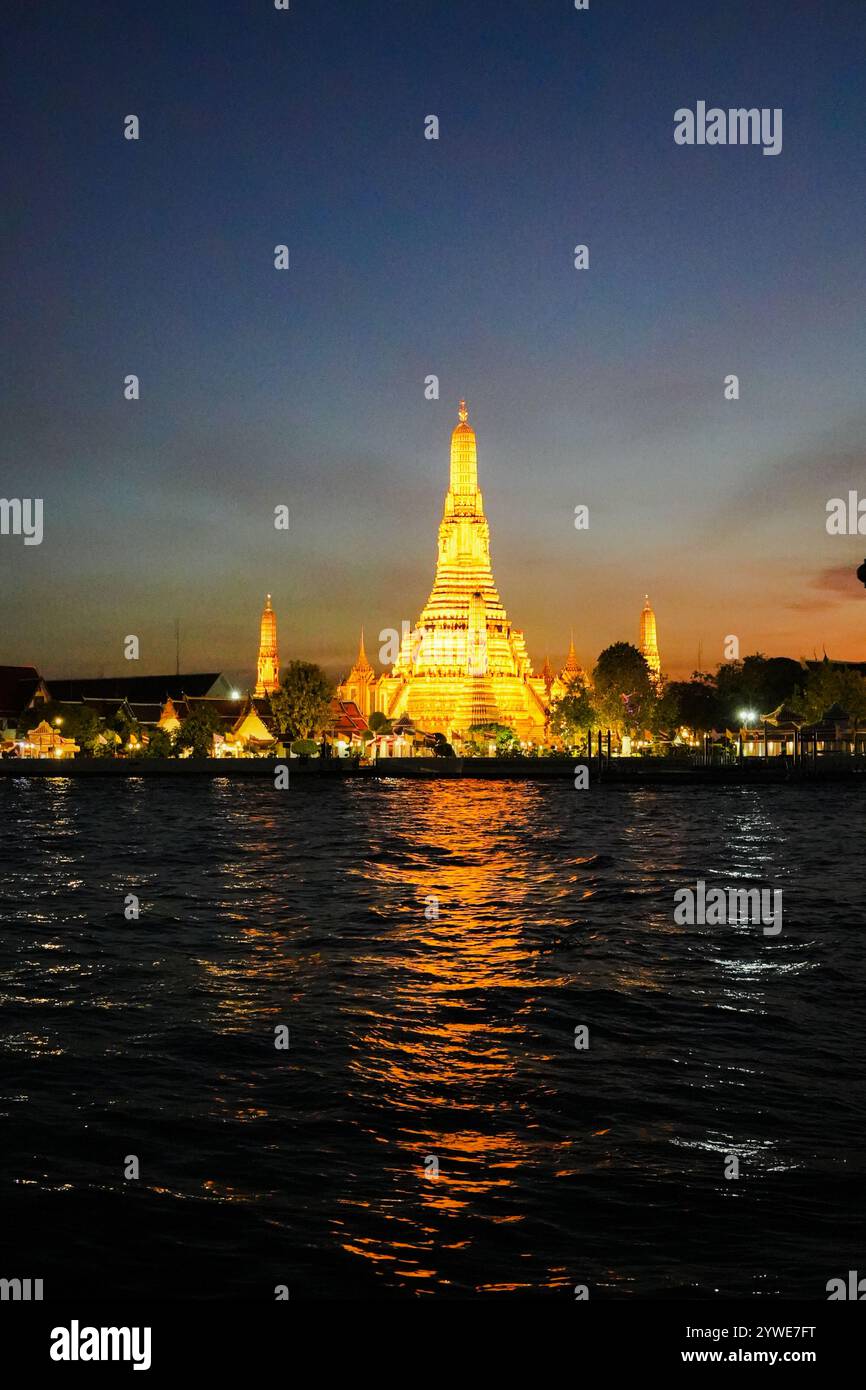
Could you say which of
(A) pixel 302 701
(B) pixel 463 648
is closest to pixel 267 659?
(B) pixel 463 648

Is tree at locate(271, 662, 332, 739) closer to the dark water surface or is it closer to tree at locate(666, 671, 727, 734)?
tree at locate(666, 671, 727, 734)

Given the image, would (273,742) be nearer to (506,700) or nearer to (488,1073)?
(506,700)

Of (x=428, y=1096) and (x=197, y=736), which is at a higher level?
(x=197, y=736)

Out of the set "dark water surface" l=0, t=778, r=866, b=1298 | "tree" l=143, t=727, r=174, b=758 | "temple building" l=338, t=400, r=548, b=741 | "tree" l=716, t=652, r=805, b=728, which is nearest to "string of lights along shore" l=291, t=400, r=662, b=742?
"temple building" l=338, t=400, r=548, b=741

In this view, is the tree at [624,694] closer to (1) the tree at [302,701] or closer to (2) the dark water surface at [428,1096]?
(1) the tree at [302,701]

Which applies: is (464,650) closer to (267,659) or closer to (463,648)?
(463,648)

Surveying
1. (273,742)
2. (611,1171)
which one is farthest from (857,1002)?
(273,742)

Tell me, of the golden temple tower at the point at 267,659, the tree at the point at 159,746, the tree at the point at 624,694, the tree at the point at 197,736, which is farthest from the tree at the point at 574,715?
the golden temple tower at the point at 267,659
